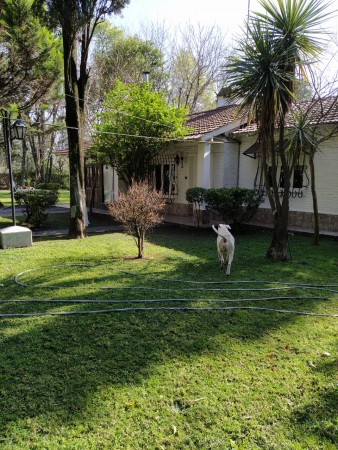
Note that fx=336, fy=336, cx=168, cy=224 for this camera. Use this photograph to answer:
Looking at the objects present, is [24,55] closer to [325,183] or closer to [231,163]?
[231,163]

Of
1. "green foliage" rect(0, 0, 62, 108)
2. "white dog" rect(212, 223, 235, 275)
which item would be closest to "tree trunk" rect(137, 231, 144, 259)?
"white dog" rect(212, 223, 235, 275)

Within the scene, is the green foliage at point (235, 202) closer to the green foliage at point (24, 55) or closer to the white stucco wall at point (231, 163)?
the white stucco wall at point (231, 163)

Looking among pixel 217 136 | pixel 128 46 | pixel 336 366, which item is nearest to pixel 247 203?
pixel 217 136

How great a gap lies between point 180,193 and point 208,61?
16681 millimetres

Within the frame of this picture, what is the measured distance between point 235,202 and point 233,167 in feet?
11.0

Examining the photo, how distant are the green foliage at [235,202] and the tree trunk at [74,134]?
401 centimetres

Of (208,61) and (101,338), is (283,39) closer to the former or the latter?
(101,338)

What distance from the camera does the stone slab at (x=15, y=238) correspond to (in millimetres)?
8211

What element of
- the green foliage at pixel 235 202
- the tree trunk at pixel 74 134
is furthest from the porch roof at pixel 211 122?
the tree trunk at pixel 74 134

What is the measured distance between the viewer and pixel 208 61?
87.7 feet

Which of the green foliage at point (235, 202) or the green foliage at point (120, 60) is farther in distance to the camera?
the green foliage at point (120, 60)

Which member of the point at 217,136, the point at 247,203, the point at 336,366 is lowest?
the point at 336,366

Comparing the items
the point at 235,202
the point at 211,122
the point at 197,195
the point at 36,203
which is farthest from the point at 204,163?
the point at 36,203

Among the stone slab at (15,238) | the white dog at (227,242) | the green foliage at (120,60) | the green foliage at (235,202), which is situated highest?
the green foliage at (120,60)
